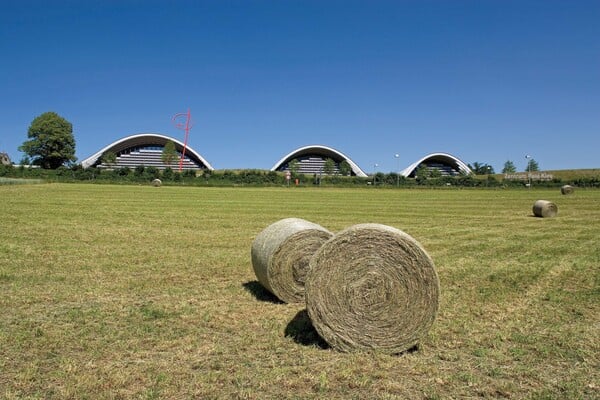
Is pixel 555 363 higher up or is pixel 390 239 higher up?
pixel 390 239

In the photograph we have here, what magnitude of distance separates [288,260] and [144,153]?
158m

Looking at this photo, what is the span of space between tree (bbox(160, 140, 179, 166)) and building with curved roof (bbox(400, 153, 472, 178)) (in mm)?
71485

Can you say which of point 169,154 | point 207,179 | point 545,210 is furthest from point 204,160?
point 545,210

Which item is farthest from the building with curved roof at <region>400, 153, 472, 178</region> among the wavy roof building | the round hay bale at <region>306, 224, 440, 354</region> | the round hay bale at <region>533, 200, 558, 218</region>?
the round hay bale at <region>306, 224, 440, 354</region>

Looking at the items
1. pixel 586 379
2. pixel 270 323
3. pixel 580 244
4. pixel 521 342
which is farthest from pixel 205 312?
pixel 580 244

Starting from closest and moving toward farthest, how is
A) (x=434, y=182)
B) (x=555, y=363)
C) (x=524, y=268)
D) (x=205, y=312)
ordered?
(x=555, y=363), (x=205, y=312), (x=524, y=268), (x=434, y=182)

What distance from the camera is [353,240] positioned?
661 centimetres

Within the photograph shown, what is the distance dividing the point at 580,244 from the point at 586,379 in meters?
12.3

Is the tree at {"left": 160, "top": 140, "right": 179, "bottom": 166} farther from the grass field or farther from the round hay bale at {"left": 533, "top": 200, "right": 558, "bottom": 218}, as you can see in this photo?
the grass field

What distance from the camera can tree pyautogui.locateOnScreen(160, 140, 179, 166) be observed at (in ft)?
453

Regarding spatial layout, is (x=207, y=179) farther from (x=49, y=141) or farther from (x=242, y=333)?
(x=242, y=333)

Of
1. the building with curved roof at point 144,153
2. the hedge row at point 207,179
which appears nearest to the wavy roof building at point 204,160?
the building with curved roof at point 144,153

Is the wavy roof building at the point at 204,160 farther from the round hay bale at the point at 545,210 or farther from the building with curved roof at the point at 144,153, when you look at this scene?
the round hay bale at the point at 545,210

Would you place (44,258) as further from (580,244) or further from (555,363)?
(580,244)
